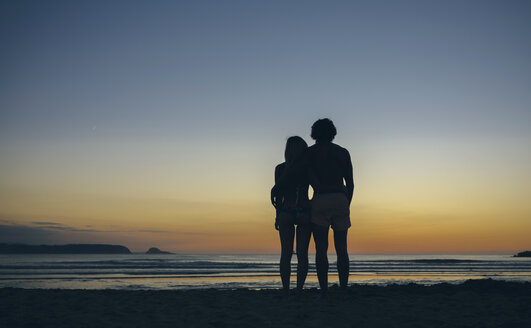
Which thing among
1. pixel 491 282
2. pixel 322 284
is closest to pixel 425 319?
pixel 322 284

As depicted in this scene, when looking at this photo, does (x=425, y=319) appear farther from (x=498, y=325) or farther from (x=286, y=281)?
(x=286, y=281)

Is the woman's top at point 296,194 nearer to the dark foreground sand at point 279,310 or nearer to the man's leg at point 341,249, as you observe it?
the man's leg at point 341,249

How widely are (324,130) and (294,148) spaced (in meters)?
0.47

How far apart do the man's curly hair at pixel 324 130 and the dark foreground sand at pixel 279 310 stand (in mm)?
2102

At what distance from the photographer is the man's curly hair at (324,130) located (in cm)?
565

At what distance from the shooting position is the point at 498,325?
434cm

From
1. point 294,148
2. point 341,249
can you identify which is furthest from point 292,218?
point 294,148

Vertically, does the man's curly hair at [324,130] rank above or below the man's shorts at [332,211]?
above

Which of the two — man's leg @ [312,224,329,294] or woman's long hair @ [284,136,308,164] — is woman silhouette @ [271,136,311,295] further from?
man's leg @ [312,224,329,294]

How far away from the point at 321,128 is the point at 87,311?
Answer: 12.2 ft

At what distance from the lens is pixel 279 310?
4930 millimetres

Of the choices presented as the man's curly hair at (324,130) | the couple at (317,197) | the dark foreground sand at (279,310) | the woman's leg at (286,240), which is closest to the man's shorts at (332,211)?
the couple at (317,197)

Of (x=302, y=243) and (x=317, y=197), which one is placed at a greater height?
(x=317, y=197)

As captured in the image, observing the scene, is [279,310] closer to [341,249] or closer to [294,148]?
[341,249]
